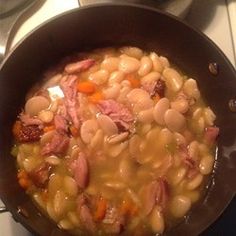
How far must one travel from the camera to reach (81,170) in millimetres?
1137

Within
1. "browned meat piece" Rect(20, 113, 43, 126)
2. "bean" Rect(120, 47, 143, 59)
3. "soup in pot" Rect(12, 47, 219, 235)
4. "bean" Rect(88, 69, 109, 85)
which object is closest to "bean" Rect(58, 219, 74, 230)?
"soup in pot" Rect(12, 47, 219, 235)

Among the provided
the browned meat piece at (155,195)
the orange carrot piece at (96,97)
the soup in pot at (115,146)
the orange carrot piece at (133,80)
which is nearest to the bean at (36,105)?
the soup in pot at (115,146)

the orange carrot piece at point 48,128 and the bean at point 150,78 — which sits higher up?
the bean at point 150,78

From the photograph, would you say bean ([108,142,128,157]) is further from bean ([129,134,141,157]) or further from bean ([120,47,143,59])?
bean ([120,47,143,59])

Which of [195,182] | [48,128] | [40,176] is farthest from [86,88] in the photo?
[195,182]

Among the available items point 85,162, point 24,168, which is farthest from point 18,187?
point 85,162

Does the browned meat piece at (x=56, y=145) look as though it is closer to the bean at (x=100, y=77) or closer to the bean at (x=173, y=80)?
the bean at (x=100, y=77)

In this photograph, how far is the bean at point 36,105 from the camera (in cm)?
119

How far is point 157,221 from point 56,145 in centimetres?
28

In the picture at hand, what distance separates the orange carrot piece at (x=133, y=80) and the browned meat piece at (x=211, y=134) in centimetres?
20

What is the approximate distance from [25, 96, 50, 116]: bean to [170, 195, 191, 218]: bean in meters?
0.37

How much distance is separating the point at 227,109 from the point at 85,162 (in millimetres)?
357

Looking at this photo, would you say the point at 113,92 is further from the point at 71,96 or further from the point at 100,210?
the point at 100,210

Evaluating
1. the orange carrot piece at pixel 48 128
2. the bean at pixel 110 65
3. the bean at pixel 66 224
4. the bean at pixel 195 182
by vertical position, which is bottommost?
the bean at pixel 195 182
